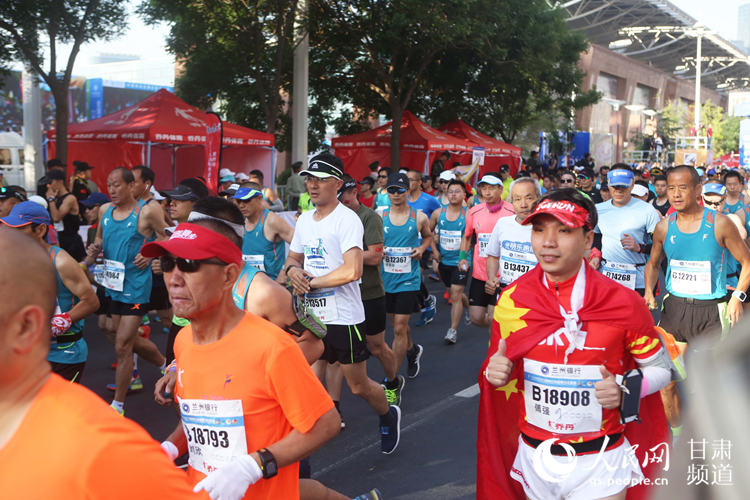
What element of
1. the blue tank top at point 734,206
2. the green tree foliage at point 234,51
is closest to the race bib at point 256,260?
the blue tank top at point 734,206

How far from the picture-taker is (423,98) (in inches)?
1029

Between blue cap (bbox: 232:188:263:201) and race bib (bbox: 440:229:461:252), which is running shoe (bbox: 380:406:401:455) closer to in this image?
blue cap (bbox: 232:188:263:201)

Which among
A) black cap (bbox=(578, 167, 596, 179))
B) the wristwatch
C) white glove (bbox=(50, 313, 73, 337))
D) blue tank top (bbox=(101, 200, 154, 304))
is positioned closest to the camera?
the wristwatch

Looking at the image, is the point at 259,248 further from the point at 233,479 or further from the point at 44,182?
the point at 44,182

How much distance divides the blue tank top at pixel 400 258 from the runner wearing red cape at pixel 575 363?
4.53 metres

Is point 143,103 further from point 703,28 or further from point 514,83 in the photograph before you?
point 703,28

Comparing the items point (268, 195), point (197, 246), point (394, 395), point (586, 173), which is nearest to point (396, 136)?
point (586, 173)

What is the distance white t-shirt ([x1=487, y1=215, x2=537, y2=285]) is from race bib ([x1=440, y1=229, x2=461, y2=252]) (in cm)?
324

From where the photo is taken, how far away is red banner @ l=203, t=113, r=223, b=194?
9711mm

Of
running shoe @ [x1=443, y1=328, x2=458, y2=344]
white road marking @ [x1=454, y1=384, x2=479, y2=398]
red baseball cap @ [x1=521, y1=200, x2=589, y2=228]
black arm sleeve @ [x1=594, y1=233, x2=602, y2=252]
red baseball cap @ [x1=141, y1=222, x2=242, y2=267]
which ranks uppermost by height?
red baseball cap @ [x1=521, y1=200, x2=589, y2=228]

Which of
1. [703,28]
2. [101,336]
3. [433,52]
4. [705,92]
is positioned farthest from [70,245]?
[705,92]

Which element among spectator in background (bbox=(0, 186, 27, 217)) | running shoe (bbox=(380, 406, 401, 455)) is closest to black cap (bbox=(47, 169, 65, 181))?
spectator in background (bbox=(0, 186, 27, 217))

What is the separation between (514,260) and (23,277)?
5284 millimetres

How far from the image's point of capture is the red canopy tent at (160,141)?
15211 mm
